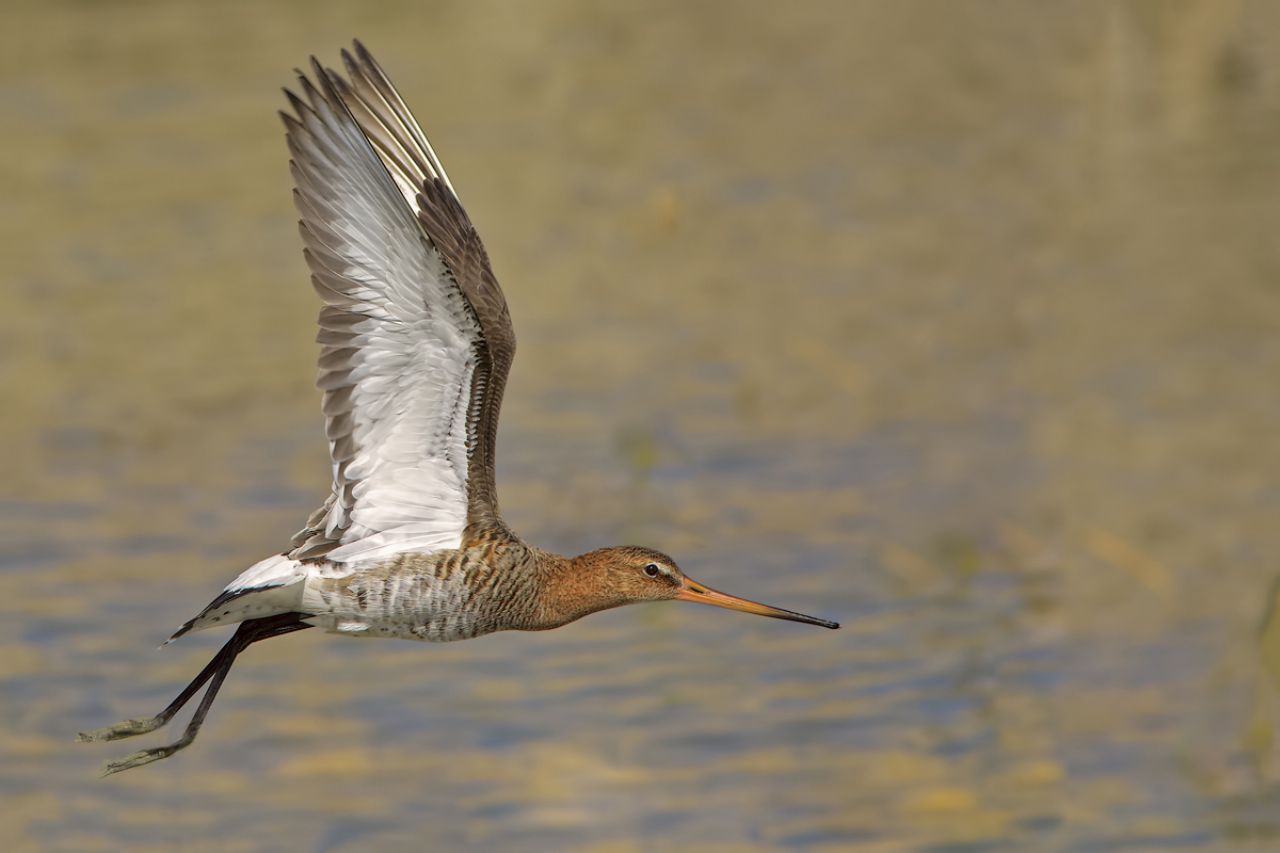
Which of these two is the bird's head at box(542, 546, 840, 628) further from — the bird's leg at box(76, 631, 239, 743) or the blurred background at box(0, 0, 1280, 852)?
the blurred background at box(0, 0, 1280, 852)

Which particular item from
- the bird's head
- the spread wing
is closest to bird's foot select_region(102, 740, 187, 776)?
the spread wing

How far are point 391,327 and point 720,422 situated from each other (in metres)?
8.74

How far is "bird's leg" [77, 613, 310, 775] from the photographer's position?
8.32m

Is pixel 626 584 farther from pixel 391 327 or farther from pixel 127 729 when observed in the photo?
pixel 127 729

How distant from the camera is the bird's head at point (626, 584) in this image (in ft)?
28.0

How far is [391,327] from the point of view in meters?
7.80

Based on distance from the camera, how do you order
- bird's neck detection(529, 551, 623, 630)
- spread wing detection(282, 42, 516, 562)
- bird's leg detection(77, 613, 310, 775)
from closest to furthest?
spread wing detection(282, 42, 516, 562)
bird's leg detection(77, 613, 310, 775)
bird's neck detection(529, 551, 623, 630)

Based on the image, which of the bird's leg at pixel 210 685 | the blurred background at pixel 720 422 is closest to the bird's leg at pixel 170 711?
the bird's leg at pixel 210 685

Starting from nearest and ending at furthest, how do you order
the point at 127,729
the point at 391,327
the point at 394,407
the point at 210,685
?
the point at 391,327, the point at 394,407, the point at 210,685, the point at 127,729

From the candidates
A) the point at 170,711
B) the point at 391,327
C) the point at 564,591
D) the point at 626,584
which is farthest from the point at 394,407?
the point at 170,711

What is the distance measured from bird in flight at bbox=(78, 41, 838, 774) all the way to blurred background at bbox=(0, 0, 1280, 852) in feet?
13.2

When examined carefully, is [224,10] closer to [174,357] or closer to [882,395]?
[174,357]

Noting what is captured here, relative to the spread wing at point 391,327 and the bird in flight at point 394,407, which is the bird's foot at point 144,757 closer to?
the bird in flight at point 394,407

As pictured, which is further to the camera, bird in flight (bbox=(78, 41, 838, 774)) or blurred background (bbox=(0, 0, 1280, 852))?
blurred background (bbox=(0, 0, 1280, 852))
